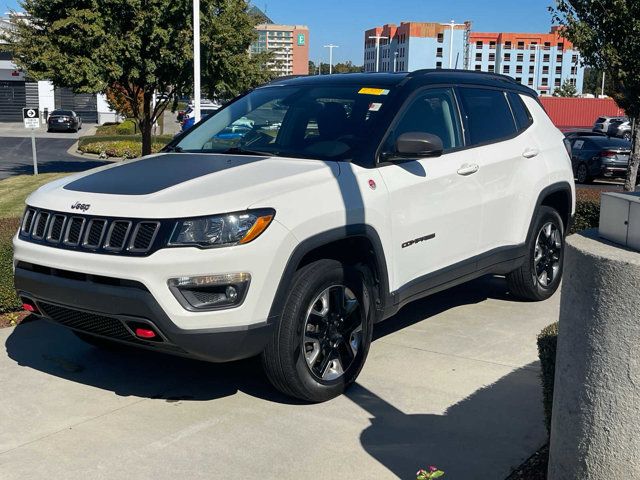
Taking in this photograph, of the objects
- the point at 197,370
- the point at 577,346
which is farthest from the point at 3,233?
the point at 577,346

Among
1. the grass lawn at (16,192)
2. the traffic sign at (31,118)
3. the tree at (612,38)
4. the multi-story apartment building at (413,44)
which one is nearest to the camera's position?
the tree at (612,38)

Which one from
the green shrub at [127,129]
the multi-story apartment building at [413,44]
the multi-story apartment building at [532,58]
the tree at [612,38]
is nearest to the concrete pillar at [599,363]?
the tree at [612,38]

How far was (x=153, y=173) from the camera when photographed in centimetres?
448

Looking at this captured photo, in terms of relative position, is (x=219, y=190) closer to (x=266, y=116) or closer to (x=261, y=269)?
(x=261, y=269)

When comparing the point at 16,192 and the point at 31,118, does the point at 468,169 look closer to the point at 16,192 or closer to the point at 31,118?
the point at 16,192

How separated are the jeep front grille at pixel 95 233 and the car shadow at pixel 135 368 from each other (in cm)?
103

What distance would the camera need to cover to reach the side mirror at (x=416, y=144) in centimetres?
462

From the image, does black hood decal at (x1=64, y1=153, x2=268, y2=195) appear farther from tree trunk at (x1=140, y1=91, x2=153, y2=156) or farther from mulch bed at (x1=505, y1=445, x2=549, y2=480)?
tree trunk at (x1=140, y1=91, x2=153, y2=156)

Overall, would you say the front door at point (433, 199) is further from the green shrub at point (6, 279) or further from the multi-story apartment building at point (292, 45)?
the multi-story apartment building at point (292, 45)

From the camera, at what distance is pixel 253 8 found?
20109 millimetres

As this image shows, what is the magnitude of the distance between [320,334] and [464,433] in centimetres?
93

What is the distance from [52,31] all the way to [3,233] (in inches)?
504

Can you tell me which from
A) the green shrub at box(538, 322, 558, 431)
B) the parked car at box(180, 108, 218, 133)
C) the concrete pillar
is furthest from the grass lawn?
the concrete pillar

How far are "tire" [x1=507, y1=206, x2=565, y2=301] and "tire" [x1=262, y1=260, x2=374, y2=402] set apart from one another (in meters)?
2.19
